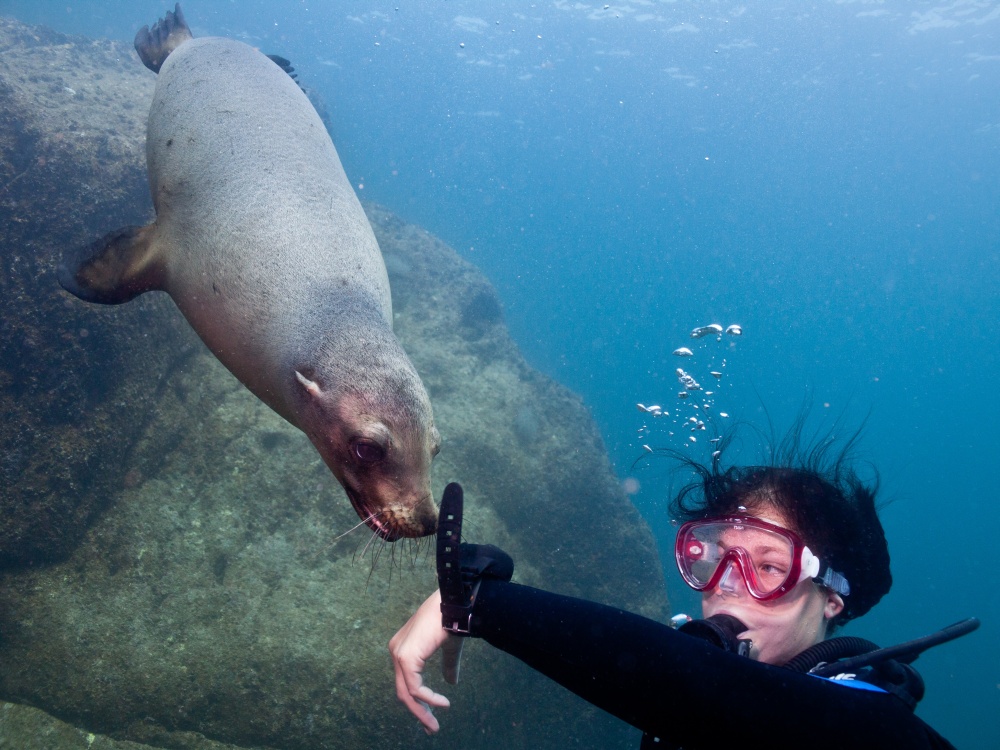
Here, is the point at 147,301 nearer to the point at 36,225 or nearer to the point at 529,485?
the point at 36,225

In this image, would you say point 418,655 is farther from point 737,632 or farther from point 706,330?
point 706,330

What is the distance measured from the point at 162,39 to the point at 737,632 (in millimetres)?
5796

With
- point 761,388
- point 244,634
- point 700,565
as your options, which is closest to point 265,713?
point 244,634

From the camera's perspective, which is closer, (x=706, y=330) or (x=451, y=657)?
(x=451, y=657)

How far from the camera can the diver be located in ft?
3.32

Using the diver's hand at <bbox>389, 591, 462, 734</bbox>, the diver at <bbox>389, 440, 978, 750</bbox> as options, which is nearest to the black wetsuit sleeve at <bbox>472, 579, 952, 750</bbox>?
the diver at <bbox>389, 440, 978, 750</bbox>

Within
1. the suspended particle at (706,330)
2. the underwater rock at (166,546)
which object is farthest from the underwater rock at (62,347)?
the suspended particle at (706,330)

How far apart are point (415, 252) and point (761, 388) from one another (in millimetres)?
93636

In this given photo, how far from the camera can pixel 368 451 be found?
1.89 m

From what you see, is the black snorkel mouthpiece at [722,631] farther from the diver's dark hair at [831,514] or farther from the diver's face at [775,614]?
the diver's dark hair at [831,514]

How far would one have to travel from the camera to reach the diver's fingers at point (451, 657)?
1.62 meters

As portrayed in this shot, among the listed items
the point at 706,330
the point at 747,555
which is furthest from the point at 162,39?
the point at 706,330

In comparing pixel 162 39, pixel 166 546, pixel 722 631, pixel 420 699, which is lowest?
pixel 166 546

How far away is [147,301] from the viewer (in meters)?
5.48
